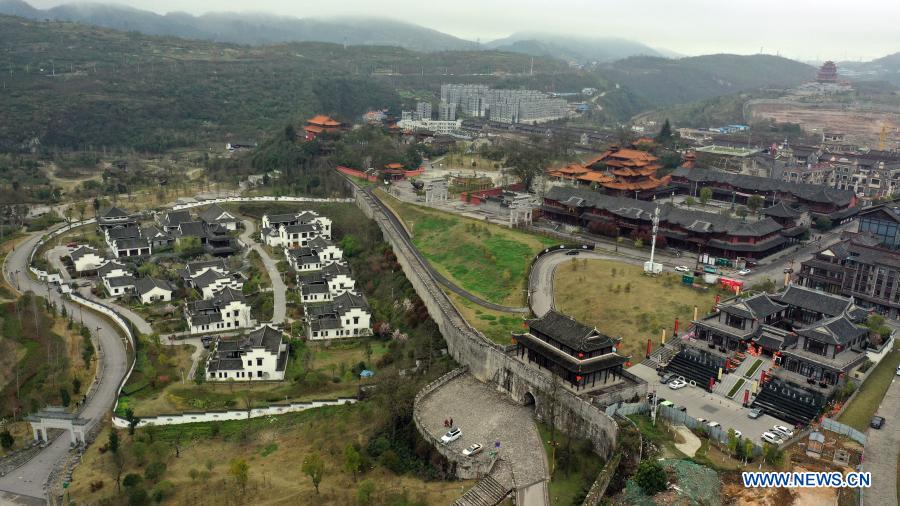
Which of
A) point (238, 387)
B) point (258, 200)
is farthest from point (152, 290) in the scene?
point (258, 200)

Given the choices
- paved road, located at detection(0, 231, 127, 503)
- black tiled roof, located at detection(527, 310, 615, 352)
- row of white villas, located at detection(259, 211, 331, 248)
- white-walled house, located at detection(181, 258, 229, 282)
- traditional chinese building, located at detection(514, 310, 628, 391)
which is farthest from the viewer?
row of white villas, located at detection(259, 211, 331, 248)

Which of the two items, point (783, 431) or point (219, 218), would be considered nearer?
point (783, 431)

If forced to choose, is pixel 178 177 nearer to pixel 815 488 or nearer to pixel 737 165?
pixel 737 165

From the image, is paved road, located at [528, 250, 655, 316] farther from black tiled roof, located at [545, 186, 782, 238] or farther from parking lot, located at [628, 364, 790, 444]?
parking lot, located at [628, 364, 790, 444]

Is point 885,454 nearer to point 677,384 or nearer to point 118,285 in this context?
point 677,384

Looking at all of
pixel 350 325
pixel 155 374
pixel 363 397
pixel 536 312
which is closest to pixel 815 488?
pixel 536 312

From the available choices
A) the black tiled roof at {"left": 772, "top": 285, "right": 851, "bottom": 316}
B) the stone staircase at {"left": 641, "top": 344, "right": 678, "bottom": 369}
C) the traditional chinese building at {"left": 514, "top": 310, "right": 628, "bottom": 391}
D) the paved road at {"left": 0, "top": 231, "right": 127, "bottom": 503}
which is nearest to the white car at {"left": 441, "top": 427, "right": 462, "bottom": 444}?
the traditional chinese building at {"left": 514, "top": 310, "right": 628, "bottom": 391}
